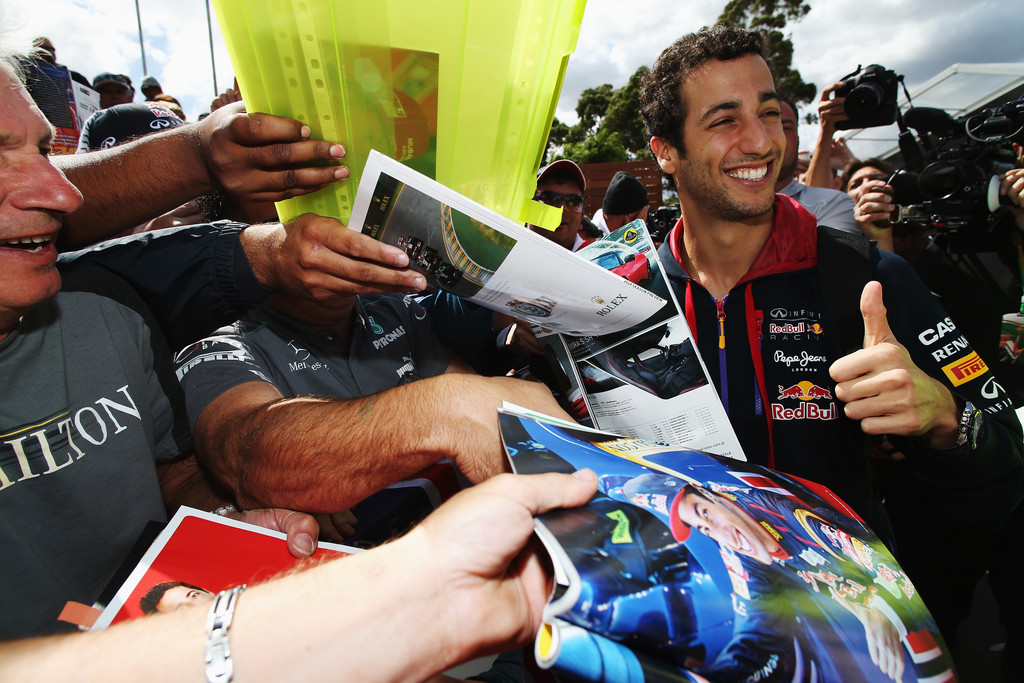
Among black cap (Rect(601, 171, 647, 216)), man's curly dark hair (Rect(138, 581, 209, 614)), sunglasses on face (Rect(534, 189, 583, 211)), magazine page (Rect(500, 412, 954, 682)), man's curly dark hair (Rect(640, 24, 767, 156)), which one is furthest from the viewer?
black cap (Rect(601, 171, 647, 216))

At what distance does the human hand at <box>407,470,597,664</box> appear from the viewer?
2.17 feet

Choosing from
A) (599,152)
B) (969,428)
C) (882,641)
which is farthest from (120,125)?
(599,152)

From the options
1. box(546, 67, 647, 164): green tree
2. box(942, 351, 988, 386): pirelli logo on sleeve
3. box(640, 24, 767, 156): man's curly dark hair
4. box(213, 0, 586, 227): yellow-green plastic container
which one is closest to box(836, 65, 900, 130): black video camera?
box(640, 24, 767, 156): man's curly dark hair

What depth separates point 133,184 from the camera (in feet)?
4.09

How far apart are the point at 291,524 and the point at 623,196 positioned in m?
4.81

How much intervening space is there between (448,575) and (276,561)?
1.51ft

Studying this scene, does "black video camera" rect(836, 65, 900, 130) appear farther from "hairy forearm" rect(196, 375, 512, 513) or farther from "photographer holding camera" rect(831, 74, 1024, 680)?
"hairy forearm" rect(196, 375, 512, 513)

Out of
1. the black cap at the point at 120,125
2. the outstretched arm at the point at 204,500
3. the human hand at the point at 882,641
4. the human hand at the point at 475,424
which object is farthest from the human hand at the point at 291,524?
the black cap at the point at 120,125

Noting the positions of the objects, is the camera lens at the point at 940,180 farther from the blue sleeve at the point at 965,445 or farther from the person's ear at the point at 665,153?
the blue sleeve at the point at 965,445

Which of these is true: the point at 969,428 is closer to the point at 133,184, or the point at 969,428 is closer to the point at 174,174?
the point at 174,174

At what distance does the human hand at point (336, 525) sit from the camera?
1.30 metres

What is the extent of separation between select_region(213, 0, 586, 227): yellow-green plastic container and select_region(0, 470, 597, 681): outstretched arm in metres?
0.67

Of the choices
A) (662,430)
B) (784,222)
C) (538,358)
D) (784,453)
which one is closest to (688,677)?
(662,430)

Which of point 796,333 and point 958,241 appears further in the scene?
point 958,241
